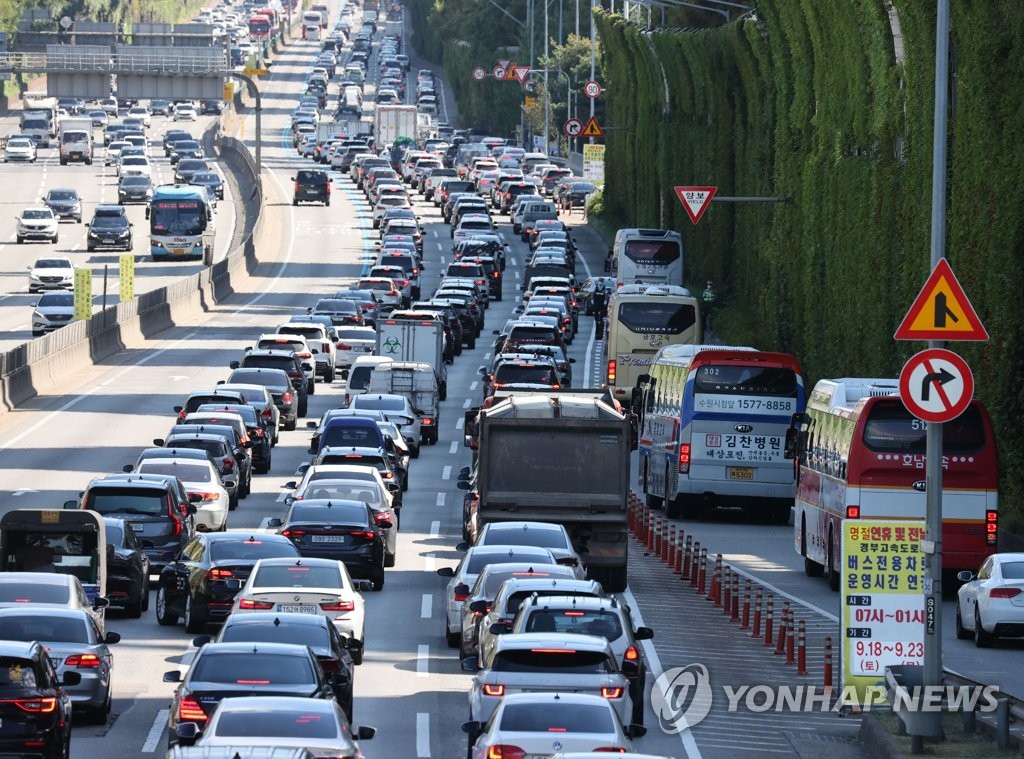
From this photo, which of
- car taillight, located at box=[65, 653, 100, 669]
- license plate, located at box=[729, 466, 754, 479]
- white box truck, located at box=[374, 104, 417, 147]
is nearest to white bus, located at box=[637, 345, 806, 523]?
license plate, located at box=[729, 466, 754, 479]

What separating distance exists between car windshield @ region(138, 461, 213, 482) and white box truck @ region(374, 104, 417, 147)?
4671 inches

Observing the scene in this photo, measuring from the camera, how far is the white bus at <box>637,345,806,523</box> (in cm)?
4019

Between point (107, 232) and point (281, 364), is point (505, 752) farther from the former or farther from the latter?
point (107, 232)

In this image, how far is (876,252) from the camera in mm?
47688

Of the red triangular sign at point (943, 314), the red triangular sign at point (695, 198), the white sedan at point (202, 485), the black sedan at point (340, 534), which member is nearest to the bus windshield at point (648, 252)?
the red triangular sign at point (695, 198)

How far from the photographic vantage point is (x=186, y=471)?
1431 inches

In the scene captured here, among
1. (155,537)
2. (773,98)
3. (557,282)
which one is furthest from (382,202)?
(155,537)

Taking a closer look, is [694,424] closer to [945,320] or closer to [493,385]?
[493,385]

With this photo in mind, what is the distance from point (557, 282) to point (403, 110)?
78.2 m

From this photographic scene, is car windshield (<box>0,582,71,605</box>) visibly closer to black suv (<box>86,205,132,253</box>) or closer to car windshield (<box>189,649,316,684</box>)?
car windshield (<box>189,649,316,684</box>)

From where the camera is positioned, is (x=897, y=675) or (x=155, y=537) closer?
(x=897, y=675)

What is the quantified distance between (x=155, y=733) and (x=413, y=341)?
1453 inches

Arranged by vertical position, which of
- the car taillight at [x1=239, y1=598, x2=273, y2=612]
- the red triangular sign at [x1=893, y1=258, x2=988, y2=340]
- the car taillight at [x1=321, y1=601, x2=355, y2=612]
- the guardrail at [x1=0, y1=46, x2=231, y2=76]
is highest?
the guardrail at [x1=0, y1=46, x2=231, y2=76]

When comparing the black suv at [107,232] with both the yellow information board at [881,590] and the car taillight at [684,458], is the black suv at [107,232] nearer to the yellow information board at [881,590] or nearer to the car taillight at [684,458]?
the car taillight at [684,458]
